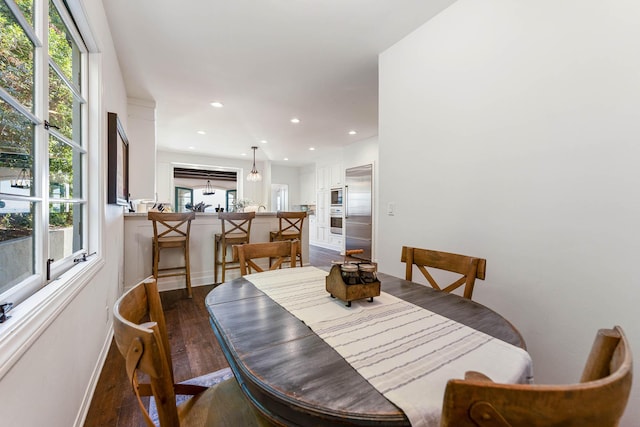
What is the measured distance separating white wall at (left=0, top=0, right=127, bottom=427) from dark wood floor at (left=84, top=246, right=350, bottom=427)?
77 millimetres

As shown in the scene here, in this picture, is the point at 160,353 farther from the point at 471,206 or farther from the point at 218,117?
the point at 218,117

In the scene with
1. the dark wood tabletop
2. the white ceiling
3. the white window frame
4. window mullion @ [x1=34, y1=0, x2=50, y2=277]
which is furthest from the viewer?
the white ceiling

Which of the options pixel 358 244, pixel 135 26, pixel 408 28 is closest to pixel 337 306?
pixel 408 28

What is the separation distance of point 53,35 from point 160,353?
167 centimetres

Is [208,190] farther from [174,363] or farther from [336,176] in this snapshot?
[174,363]

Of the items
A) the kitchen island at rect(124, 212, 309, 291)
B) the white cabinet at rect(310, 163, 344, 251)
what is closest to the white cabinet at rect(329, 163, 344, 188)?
the white cabinet at rect(310, 163, 344, 251)

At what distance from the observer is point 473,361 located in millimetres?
680

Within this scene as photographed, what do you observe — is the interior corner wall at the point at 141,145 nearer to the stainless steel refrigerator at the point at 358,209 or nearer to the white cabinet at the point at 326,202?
the stainless steel refrigerator at the point at 358,209

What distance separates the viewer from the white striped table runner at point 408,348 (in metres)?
0.57

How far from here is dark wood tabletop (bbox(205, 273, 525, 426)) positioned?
0.52 m

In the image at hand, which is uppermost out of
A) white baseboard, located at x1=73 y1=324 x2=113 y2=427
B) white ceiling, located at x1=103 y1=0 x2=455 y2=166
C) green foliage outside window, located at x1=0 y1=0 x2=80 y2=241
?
white ceiling, located at x1=103 y1=0 x2=455 y2=166

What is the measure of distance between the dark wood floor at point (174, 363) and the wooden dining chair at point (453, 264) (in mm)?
1516

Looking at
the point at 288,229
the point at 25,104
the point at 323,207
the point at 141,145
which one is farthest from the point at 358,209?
the point at 25,104

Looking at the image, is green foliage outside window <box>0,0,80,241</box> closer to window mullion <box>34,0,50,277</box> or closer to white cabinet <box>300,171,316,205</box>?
window mullion <box>34,0,50,277</box>
